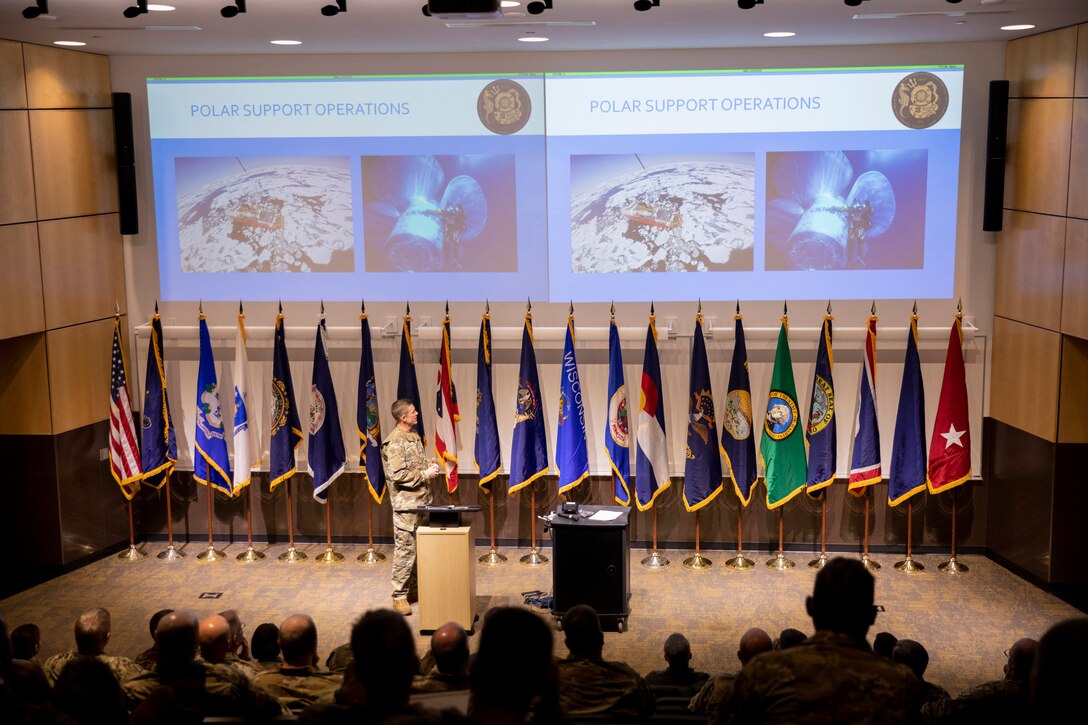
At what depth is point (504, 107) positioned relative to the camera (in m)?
→ 8.80

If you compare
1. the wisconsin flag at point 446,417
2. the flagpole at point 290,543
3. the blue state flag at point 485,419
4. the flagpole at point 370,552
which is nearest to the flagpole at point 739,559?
the blue state flag at point 485,419

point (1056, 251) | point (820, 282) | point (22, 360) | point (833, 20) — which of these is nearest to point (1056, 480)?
point (1056, 251)

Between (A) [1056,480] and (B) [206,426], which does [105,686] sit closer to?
(B) [206,426]

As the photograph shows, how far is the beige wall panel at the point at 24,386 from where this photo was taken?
839 centimetres

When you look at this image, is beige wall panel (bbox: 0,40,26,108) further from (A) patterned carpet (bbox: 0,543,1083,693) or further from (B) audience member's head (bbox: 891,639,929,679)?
(B) audience member's head (bbox: 891,639,929,679)

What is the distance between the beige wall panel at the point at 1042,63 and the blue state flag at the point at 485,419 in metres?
4.38

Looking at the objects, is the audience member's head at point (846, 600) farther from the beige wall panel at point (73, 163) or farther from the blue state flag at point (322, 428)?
the beige wall panel at point (73, 163)

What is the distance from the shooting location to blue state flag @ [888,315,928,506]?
8.44 metres

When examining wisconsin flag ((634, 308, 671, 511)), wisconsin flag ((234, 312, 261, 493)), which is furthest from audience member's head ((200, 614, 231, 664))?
wisconsin flag ((634, 308, 671, 511))

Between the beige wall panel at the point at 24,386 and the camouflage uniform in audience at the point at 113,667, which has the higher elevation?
the beige wall panel at the point at 24,386

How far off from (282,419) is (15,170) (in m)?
2.69

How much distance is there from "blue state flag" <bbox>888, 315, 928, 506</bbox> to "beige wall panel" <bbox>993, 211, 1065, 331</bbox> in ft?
2.40

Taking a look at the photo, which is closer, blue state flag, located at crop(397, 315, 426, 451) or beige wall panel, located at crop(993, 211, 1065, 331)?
beige wall panel, located at crop(993, 211, 1065, 331)

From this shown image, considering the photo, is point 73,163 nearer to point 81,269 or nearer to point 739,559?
point 81,269
